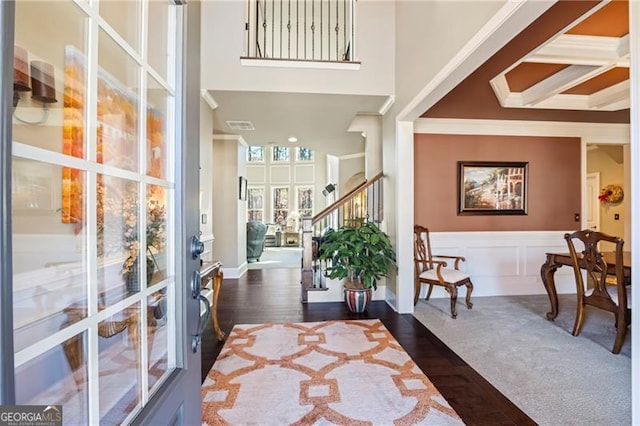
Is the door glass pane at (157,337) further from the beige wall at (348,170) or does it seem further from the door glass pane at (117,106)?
the beige wall at (348,170)

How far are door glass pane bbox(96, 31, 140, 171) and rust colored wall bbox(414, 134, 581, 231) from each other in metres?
4.02

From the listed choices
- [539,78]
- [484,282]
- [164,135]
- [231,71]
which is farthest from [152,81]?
[484,282]

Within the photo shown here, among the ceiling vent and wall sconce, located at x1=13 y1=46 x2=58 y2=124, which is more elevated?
the ceiling vent

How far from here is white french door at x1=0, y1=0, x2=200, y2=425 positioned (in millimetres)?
519

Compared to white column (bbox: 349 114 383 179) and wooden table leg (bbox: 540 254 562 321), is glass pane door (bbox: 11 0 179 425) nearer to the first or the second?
wooden table leg (bbox: 540 254 562 321)

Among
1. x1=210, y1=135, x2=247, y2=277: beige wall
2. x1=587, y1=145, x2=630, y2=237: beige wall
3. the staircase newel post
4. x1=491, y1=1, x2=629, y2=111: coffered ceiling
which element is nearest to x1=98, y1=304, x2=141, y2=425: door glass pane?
x1=491, y1=1, x2=629, y2=111: coffered ceiling

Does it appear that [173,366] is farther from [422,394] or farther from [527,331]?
[527,331]

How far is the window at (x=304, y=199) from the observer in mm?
12766

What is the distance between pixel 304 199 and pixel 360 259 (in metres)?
9.22

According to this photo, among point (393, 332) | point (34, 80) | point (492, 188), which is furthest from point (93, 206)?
point (492, 188)

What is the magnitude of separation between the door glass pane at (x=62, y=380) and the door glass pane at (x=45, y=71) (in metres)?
0.38

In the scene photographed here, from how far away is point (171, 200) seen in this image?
0.97m

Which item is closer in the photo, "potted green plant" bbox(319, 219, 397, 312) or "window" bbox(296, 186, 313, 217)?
"potted green plant" bbox(319, 219, 397, 312)

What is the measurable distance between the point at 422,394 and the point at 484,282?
296cm
